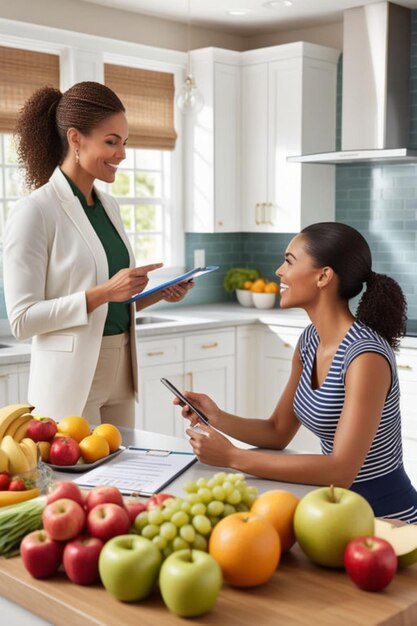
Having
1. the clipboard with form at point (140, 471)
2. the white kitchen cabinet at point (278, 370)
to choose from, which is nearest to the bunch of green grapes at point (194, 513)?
the clipboard with form at point (140, 471)

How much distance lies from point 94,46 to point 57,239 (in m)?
2.48

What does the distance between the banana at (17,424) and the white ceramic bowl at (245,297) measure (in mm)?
3473

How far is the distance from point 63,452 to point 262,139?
11.8 feet

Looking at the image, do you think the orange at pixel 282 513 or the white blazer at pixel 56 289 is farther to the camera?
the white blazer at pixel 56 289

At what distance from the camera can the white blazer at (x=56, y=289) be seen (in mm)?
2479

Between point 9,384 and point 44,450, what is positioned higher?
point 44,450

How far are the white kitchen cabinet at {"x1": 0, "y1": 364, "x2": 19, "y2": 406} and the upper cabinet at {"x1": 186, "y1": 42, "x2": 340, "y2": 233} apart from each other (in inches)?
74.2

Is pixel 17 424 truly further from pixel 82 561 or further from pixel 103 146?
pixel 103 146

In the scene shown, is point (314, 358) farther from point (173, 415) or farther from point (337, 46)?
point (337, 46)

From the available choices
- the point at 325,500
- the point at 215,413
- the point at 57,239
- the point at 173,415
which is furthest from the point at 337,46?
the point at 325,500

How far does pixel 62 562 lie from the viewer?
4.55 ft

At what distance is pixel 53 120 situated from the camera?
2688 mm

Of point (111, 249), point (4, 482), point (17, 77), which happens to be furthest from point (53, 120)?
point (17, 77)

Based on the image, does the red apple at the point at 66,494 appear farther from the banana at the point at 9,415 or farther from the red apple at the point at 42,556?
A: the banana at the point at 9,415
